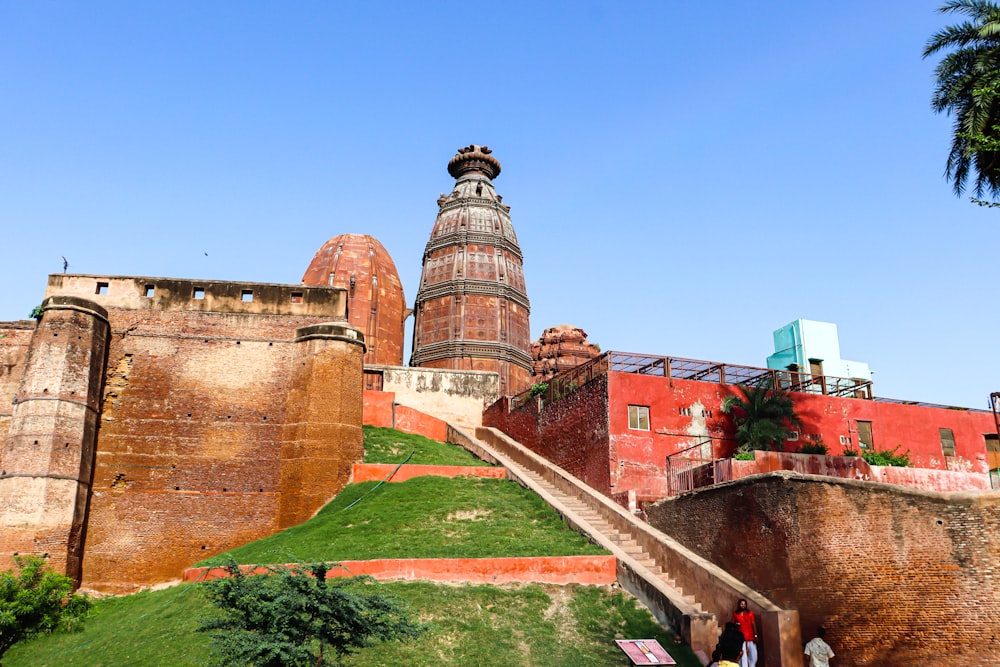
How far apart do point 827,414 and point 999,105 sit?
10460 mm

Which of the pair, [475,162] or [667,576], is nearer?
[667,576]

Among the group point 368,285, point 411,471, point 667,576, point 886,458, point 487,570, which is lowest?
point 667,576

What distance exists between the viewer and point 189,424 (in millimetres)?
26656

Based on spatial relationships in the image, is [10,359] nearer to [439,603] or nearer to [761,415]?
[439,603]

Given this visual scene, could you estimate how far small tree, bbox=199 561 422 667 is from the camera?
11875mm

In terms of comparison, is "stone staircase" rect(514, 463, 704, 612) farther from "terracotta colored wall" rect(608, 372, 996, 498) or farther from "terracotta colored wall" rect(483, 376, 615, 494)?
"terracotta colored wall" rect(608, 372, 996, 498)

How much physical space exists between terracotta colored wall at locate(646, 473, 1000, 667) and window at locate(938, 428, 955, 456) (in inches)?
552

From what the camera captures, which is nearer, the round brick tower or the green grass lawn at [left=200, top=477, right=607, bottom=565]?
the green grass lawn at [left=200, top=477, right=607, bottom=565]

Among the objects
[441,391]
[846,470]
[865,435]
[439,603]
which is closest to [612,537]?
[439,603]

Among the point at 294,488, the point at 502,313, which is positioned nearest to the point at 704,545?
the point at 294,488

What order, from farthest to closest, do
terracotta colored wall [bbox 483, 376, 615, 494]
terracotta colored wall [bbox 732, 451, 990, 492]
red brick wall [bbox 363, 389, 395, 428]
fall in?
red brick wall [bbox 363, 389, 395, 428] < terracotta colored wall [bbox 483, 376, 615, 494] < terracotta colored wall [bbox 732, 451, 990, 492]

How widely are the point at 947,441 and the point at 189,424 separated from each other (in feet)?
80.6

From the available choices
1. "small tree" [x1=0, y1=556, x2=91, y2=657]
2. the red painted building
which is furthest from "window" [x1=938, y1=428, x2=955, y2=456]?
"small tree" [x1=0, y1=556, x2=91, y2=657]

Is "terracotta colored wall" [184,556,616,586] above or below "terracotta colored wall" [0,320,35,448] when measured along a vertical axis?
below
